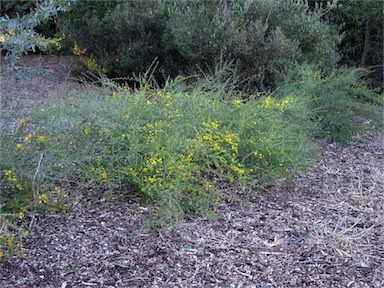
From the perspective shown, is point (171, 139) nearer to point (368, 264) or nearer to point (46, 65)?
point (368, 264)

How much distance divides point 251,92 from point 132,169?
3.77 metres

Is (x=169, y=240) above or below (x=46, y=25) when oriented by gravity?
above

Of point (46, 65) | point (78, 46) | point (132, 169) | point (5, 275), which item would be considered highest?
point (132, 169)

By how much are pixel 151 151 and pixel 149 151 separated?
0.04 m

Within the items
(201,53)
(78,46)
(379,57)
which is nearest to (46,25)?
(78,46)

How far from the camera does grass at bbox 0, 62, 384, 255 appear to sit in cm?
401

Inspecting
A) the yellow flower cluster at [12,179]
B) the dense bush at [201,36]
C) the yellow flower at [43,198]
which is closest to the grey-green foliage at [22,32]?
the yellow flower cluster at [12,179]

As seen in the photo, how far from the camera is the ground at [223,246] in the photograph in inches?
138

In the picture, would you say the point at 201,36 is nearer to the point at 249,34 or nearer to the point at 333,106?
the point at 249,34

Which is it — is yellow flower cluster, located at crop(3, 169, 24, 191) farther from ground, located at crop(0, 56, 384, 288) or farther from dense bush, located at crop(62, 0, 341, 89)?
dense bush, located at crop(62, 0, 341, 89)

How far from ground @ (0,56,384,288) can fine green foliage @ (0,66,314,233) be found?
161 millimetres

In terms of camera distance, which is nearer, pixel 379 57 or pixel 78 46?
pixel 78 46

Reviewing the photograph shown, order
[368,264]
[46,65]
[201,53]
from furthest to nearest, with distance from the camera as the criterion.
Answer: [46,65], [201,53], [368,264]

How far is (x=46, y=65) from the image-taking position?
9.87m
